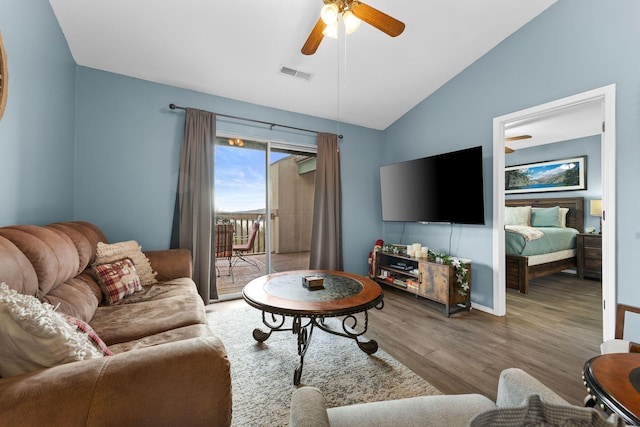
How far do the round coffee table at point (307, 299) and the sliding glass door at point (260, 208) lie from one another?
1573 mm

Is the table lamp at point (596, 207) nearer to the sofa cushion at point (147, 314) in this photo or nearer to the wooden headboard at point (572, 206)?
the wooden headboard at point (572, 206)

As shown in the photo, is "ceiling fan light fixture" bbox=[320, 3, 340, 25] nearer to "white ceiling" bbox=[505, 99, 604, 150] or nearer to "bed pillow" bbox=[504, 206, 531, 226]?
"white ceiling" bbox=[505, 99, 604, 150]

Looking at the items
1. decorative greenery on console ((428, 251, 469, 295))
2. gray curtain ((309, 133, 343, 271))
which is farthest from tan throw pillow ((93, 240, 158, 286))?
decorative greenery on console ((428, 251, 469, 295))

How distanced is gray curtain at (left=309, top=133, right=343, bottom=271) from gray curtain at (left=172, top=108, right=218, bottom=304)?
58.1 inches

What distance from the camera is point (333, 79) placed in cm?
331

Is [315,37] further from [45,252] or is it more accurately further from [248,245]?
[248,245]

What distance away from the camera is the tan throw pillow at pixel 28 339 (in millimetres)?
792

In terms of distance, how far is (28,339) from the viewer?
813mm

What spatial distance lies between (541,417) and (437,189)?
318cm

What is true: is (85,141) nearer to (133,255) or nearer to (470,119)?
(133,255)

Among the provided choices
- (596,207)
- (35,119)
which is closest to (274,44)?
(35,119)

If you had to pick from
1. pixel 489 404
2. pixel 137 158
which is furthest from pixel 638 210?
pixel 137 158

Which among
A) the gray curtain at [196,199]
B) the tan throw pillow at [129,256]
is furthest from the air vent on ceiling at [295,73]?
the tan throw pillow at [129,256]

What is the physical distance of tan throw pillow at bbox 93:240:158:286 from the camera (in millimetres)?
2217
